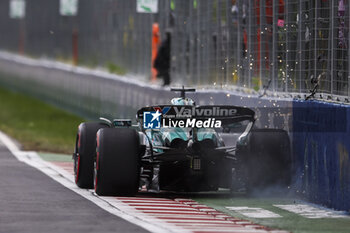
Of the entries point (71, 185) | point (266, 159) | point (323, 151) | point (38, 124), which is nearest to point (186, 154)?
point (266, 159)

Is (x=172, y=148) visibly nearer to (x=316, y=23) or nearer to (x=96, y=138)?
(x=96, y=138)

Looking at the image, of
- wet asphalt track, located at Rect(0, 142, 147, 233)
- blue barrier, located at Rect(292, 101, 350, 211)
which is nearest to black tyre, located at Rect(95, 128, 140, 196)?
wet asphalt track, located at Rect(0, 142, 147, 233)

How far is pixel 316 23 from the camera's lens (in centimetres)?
1752

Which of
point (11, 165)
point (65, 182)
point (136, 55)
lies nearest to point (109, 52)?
point (136, 55)

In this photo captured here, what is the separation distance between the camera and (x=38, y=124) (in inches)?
1464

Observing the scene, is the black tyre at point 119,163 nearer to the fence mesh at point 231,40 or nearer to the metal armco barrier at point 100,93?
the metal armco barrier at point 100,93

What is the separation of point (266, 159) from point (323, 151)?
1200 mm

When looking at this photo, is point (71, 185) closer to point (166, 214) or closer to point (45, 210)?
point (45, 210)

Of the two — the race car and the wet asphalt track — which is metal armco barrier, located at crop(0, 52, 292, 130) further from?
the wet asphalt track

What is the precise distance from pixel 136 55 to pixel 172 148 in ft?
59.9

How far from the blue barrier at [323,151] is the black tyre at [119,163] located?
205cm

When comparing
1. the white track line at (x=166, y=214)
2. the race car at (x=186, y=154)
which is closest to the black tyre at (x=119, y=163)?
the race car at (x=186, y=154)

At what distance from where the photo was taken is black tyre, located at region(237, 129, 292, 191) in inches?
687

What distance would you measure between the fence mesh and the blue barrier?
0.36m
